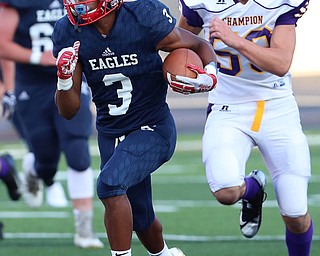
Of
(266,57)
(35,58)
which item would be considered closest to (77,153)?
→ (35,58)

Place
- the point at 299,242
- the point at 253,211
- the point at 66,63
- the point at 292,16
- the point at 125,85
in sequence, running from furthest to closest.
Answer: the point at 253,211, the point at 299,242, the point at 292,16, the point at 125,85, the point at 66,63

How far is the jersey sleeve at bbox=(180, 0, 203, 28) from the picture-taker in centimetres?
525

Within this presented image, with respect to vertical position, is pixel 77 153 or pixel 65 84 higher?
pixel 65 84

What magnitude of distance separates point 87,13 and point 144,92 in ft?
1.66

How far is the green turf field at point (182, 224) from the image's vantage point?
20.6 ft

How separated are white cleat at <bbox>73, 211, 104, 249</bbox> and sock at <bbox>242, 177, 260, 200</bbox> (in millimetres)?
1400

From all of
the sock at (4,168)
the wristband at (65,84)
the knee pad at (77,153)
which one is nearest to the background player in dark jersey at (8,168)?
the sock at (4,168)

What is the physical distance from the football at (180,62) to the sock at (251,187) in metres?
0.89

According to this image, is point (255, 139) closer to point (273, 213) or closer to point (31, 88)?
point (31, 88)

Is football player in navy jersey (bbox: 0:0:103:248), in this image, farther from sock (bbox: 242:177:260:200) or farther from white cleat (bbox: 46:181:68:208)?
sock (bbox: 242:177:260:200)

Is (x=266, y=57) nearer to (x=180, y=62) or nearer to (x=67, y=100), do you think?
(x=180, y=62)

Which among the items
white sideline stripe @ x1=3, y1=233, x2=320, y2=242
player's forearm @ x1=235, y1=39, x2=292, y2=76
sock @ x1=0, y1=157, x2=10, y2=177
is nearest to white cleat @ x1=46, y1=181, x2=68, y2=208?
sock @ x1=0, y1=157, x2=10, y2=177

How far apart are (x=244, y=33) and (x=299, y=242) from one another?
1.14 m

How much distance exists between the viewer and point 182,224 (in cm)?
738
